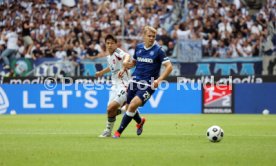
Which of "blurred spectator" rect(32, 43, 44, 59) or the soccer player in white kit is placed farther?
"blurred spectator" rect(32, 43, 44, 59)

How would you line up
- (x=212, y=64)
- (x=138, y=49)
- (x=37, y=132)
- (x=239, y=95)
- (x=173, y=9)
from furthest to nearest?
1. (x=173, y=9)
2. (x=212, y=64)
3. (x=239, y=95)
4. (x=37, y=132)
5. (x=138, y=49)

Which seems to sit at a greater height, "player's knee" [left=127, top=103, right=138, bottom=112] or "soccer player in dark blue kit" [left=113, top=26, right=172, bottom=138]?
"soccer player in dark blue kit" [left=113, top=26, right=172, bottom=138]

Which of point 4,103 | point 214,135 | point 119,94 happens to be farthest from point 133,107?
point 4,103

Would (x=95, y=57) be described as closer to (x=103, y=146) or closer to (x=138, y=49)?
(x=138, y=49)

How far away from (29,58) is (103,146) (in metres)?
18.8

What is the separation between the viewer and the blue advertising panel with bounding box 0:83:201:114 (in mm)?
28219

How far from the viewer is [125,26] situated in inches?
1277

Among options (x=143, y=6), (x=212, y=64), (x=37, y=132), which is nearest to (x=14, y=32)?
(x=143, y=6)

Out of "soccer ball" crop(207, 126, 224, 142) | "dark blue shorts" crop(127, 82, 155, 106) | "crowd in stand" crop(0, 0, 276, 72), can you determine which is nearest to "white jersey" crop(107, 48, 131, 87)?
"dark blue shorts" crop(127, 82, 155, 106)

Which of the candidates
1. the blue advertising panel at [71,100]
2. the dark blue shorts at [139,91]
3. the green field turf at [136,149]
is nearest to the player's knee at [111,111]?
the dark blue shorts at [139,91]

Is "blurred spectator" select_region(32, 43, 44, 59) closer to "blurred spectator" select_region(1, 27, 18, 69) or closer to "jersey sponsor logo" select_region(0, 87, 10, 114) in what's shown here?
"blurred spectator" select_region(1, 27, 18, 69)

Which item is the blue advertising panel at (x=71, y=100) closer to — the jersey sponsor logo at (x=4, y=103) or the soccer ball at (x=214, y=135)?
the jersey sponsor logo at (x=4, y=103)

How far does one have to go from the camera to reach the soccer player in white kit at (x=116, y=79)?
48.8 feet

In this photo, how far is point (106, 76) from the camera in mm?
29078
